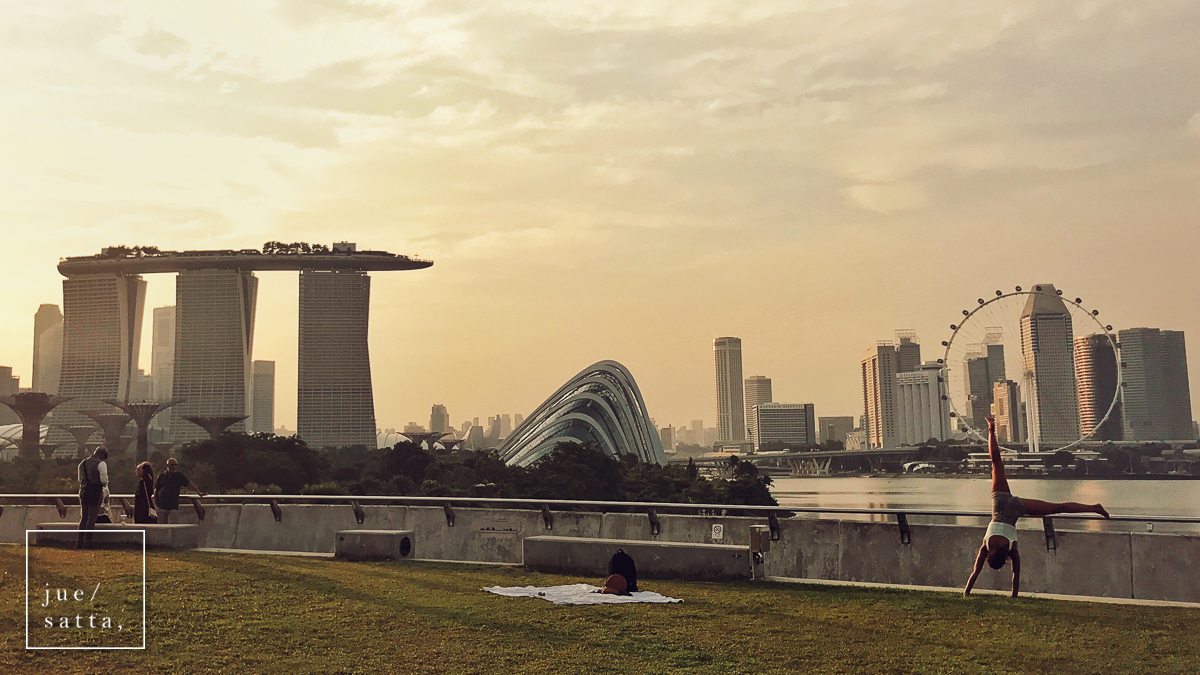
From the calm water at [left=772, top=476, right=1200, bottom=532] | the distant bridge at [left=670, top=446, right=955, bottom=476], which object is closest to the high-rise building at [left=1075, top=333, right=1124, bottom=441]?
the distant bridge at [left=670, top=446, right=955, bottom=476]

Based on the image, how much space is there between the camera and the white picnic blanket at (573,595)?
466 inches

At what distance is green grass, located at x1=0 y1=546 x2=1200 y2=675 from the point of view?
8.70 meters

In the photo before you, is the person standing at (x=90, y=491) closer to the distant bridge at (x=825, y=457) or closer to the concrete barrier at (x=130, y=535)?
the concrete barrier at (x=130, y=535)

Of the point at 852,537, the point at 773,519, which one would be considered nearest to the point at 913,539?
the point at 852,537

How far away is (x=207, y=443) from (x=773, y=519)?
291 feet

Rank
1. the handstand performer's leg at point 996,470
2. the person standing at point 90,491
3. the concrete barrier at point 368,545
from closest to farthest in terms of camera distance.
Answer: the handstand performer's leg at point 996,470 < the concrete barrier at point 368,545 < the person standing at point 90,491

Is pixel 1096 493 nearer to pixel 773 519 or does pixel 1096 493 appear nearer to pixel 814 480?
pixel 814 480

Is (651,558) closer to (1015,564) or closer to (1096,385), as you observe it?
(1015,564)

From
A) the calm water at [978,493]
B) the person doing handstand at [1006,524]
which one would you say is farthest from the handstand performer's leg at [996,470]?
the calm water at [978,493]

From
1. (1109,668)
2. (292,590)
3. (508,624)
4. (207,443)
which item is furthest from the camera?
(207,443)

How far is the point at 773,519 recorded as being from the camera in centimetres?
1494

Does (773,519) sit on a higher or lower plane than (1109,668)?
higher

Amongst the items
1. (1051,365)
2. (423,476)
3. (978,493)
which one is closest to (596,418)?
(423,476)

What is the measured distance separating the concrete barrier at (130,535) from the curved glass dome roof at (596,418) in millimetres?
104264
